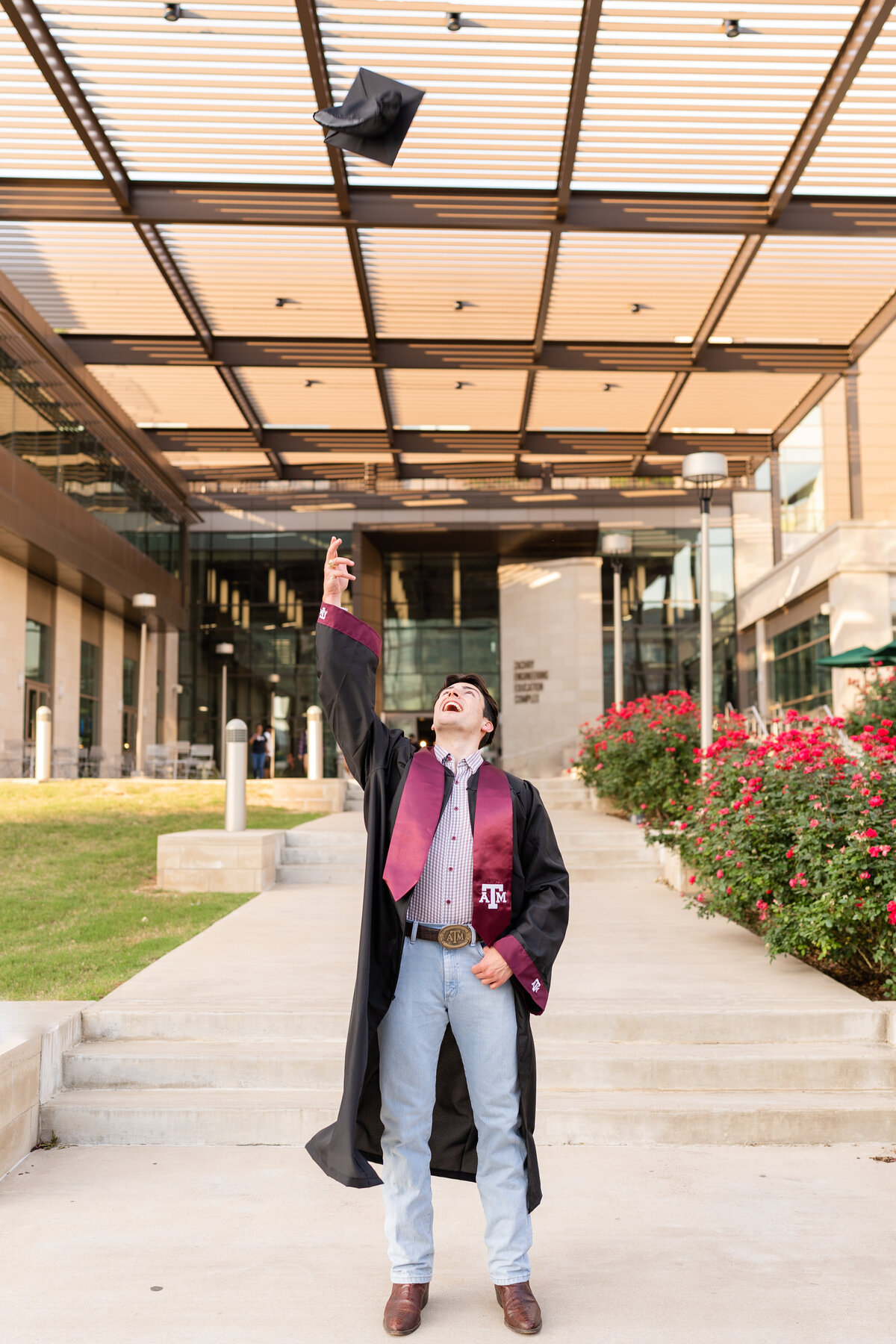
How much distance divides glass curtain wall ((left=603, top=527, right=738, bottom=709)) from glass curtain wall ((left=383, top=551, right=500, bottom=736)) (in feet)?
15.2

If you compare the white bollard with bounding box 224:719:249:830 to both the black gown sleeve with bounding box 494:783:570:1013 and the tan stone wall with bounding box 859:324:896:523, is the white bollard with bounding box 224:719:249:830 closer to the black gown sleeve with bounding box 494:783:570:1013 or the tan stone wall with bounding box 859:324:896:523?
the black gown sleeve with bounding box 494:783:570:1013

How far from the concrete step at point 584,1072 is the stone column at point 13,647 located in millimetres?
20824

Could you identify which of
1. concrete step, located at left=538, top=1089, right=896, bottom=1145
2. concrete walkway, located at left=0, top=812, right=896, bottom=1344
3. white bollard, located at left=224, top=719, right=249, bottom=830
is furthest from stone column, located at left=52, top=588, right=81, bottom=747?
concrete step, located at left=538, top=1089, right=896, bottom=1145

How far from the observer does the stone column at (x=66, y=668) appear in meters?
28.1

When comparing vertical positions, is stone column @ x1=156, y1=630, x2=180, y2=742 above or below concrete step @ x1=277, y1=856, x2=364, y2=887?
above

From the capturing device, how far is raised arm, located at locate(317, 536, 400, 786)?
3482 mm

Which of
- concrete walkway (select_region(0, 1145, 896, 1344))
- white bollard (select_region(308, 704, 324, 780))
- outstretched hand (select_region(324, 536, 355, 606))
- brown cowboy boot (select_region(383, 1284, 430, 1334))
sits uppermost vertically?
outstretched hand (select_region(324, 536, 355, 606))

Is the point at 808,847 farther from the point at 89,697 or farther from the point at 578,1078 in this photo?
the point at 89,697

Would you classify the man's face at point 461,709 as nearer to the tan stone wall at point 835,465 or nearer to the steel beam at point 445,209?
the steel beam at point 445,209

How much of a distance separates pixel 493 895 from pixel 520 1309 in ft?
3.69

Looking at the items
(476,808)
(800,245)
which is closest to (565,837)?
(476,808)

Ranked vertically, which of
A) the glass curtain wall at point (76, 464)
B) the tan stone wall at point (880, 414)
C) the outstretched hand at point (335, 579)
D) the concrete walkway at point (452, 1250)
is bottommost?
the concrete walkway at point (452, 1250)

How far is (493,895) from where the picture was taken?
11.0ft

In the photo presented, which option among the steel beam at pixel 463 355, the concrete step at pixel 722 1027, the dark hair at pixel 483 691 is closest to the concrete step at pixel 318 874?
the concrete step at pixel 722 1027
